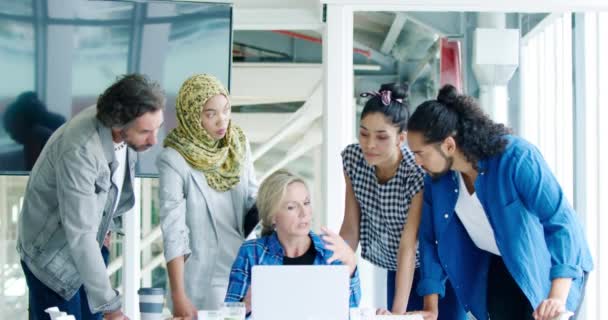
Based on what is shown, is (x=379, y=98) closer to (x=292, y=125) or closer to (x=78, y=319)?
(x=78, y=319)

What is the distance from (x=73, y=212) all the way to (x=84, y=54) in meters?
→ 1.51

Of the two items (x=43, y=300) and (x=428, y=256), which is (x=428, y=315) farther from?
(x=43, y=300)

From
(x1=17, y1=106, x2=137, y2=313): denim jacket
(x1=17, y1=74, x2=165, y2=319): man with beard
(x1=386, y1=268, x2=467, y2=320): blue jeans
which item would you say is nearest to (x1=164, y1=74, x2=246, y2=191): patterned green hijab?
(x1=17, y1=74, x2=165, y2=319): man with beard

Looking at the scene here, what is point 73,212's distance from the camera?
10.2ft

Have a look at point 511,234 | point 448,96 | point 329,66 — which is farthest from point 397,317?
point 329,66

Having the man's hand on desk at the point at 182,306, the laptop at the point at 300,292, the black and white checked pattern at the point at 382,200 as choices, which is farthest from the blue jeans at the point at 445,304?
the laptop at the point at 300,292

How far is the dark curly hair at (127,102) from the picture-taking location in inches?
124

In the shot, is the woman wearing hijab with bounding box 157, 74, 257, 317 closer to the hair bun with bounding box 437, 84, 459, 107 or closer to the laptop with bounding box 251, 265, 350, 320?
the laptop with bounding box 251, 265, 350, 320

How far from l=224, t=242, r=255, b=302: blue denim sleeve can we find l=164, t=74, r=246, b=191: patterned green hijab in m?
0.31

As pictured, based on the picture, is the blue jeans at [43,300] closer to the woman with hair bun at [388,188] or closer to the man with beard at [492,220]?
the woman with hair bun at [388,188]

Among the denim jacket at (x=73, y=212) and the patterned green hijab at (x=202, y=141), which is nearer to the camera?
the denim jacket at (x=73, y=212)

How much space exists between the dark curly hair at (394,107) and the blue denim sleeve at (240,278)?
0.65 metres

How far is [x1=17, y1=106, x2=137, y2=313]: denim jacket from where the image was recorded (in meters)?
3.12

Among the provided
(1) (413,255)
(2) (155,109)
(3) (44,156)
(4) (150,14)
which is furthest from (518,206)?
(4) (150,14)
